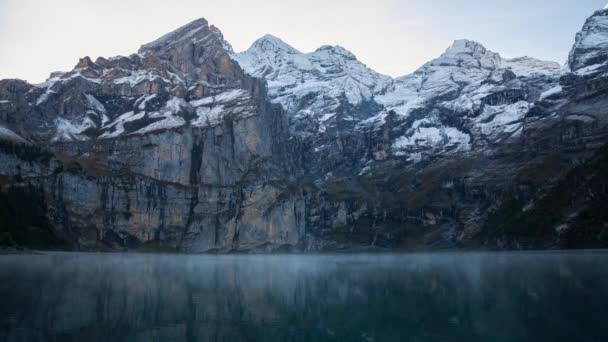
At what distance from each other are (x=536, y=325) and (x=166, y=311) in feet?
102

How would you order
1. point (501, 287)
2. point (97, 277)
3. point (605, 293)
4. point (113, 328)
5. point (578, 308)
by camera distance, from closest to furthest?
point (113, 328), point (578, 308), point (605, 293), point (501, 287), point (97, 277)

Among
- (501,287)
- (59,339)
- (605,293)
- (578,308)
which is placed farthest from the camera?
(501,287)

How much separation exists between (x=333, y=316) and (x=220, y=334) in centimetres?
1238

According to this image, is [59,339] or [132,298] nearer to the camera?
[59,339]

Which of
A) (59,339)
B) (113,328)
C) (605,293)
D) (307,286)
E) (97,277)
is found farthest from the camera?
(97,277)

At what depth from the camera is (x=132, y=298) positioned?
56656mm

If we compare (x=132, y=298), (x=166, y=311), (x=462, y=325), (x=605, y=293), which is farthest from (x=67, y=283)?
(x=605, y=293)

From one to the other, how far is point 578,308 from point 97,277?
62.6m

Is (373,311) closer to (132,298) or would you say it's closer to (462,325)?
(462,325)

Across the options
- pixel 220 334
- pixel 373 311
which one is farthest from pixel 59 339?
pixel 373 311

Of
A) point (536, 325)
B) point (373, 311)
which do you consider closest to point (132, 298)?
point (373, 311)

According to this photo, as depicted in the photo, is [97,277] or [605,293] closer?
[605,293]

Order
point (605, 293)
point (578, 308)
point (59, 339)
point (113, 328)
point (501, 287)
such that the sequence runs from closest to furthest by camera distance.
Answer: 1. point (59, 339)
2. point (113, 328)
3. point (578, 308)
4. point (605, 293)
5. point (501, 287)

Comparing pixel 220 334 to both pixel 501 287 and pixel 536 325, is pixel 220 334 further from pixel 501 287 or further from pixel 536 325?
pixel 501 287
